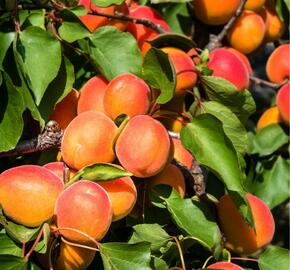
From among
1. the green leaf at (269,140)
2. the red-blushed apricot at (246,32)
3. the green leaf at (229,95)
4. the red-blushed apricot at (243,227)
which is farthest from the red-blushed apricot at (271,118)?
the red-blushed apricot at (243,227)

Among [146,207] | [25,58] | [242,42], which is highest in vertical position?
[25,58]

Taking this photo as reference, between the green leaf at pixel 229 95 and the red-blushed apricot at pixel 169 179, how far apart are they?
0.20m

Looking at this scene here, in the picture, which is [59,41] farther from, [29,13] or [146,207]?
[146,207]

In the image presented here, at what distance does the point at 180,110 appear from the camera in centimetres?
124

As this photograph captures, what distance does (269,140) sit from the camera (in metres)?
1.54

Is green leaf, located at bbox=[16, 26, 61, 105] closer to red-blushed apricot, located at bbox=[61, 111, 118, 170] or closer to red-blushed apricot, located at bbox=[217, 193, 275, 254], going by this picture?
red-blushed apricot, located at bbox=[61, 111, 118, 170]

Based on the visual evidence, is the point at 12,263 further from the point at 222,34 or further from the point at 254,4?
the point at 254,4

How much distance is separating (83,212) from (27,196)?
0.08 m

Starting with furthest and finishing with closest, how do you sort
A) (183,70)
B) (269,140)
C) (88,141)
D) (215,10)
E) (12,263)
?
(269,140) → (215,10) → (183,70) → (88,141) → (12,263)

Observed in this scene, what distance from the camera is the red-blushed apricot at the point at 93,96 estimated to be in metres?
1.08

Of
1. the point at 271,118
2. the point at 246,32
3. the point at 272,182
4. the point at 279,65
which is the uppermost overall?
the point at 246,32

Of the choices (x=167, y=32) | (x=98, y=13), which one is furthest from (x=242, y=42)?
(x=98, y=13)

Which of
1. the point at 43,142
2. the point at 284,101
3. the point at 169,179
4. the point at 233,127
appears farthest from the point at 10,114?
the point at 284,101

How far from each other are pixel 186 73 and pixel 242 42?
32 cm
